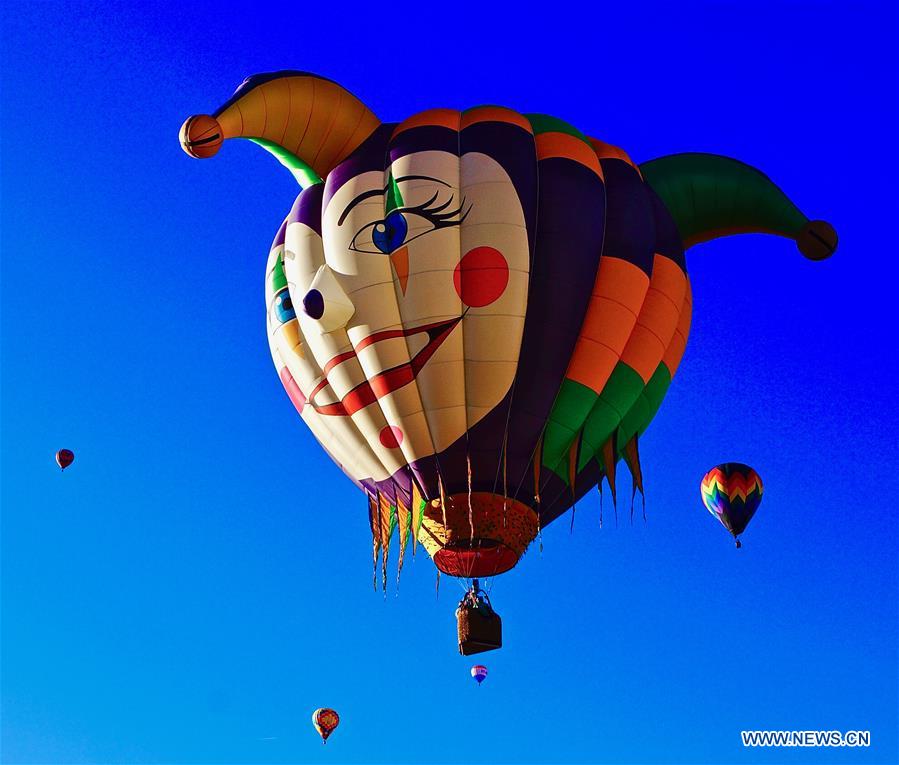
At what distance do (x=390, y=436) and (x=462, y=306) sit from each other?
1.43 metres

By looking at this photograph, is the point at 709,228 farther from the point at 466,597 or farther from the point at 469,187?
the point at 466,597

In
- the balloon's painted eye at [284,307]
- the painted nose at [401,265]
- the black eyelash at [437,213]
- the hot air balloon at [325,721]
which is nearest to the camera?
the painted nose at [401,265]

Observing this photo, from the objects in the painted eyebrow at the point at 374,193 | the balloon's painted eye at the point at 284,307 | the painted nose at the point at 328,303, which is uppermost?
Result: the painted eyebrow at the point at 374,193

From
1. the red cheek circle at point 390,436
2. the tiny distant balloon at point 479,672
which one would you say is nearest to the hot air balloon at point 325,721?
the tiny distant balloon at point 479,672

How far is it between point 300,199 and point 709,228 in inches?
186

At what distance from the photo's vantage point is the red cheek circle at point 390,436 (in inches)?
611

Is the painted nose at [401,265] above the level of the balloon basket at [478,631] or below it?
above

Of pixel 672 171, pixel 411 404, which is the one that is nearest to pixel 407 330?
pixel 411 404

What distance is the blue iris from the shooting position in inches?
615

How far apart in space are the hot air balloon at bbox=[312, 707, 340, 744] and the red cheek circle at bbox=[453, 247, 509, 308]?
7387 mm

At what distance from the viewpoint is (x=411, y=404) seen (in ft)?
50.6

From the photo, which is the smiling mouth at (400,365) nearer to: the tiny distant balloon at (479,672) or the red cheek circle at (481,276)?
the red cheek circle at (481,276)

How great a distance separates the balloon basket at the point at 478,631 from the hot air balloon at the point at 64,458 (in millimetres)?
7950

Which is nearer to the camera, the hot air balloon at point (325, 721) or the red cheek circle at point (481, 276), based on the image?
the red cheek circle at point (481, 276)
